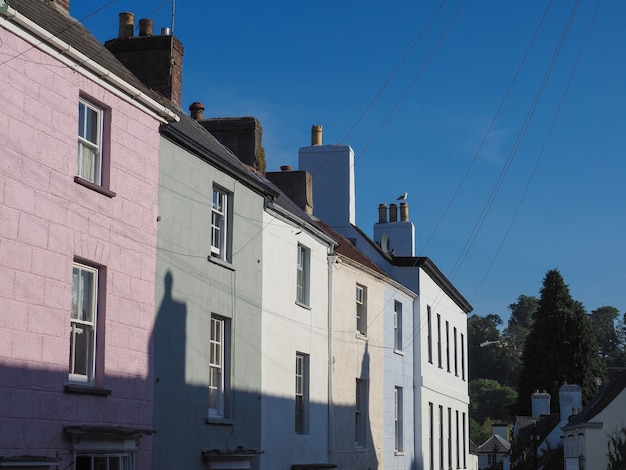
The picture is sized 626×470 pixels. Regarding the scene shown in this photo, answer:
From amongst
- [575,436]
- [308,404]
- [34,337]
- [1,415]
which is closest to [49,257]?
[34,337]

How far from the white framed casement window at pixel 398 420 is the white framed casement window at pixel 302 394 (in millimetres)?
9569

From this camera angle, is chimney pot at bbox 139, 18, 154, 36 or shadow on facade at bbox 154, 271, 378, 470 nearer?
shadow on facade at bbox 154, 271, 378, 470

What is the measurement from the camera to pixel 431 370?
133ft

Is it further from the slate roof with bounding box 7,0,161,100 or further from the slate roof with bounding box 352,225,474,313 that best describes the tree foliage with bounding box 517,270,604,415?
the slate roof with bounding box 7,0,161,100

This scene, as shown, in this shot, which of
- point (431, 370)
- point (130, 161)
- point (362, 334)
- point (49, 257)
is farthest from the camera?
point (431, 370)

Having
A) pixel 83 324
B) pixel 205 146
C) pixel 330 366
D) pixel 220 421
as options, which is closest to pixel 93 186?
pixel 83 324

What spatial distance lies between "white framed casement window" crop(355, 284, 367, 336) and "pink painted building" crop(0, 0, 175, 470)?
14035 millimetres

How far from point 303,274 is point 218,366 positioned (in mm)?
6366

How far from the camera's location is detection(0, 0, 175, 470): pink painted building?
1478cm

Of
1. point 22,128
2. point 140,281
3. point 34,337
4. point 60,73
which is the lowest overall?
point 34,337

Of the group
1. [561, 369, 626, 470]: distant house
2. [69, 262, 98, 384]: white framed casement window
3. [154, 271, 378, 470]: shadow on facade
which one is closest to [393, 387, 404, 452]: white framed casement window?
[561, 369, 626, 470]: distant house

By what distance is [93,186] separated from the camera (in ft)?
55.1

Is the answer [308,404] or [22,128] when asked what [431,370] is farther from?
[22,128]

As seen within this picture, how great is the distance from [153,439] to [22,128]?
6.17 metres
